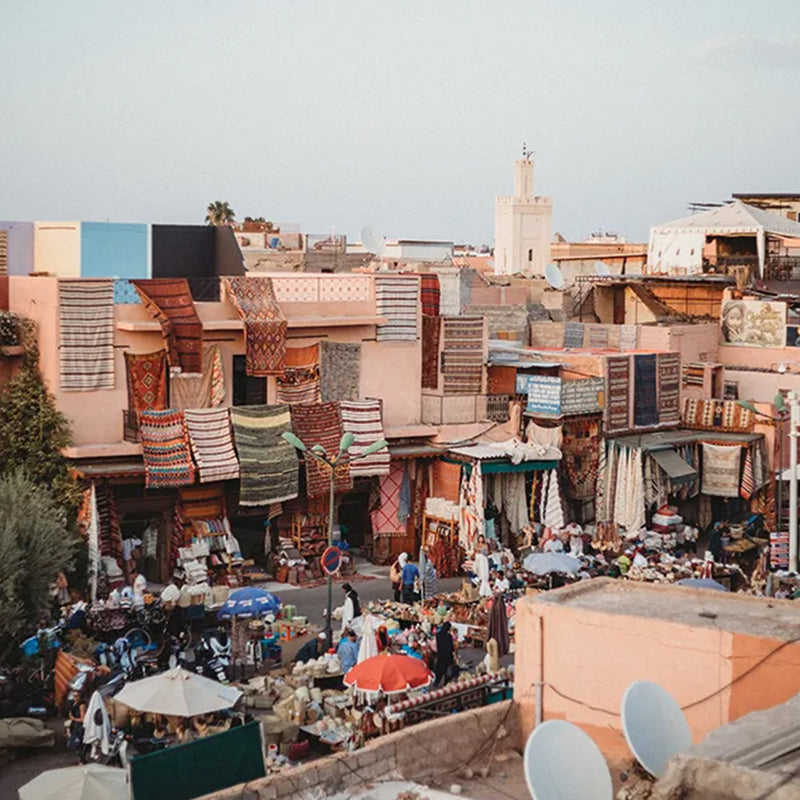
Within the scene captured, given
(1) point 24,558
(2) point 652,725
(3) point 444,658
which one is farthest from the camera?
(1) point 24,558

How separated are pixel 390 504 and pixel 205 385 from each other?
4.29 m

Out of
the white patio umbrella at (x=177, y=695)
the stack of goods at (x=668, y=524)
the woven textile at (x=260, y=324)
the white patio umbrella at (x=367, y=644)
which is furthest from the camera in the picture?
the stack of goods at (x=668, y=524)

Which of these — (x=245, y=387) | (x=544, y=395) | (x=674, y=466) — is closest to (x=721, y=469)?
(x=674, y=466)

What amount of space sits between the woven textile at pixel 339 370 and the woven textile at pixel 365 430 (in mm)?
254

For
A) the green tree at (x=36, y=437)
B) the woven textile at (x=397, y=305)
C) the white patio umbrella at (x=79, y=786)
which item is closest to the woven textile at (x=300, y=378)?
the woven textile at (x=397, y=305)

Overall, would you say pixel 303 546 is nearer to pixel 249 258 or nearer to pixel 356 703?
pixel 356 703

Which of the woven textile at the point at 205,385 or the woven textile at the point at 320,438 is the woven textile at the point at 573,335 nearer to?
the woven textile at the point at 320,438

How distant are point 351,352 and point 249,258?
13611 millimetres

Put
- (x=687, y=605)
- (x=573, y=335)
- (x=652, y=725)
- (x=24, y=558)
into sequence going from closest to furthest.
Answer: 1. (x=652, y=725)
2. (x=687, y=605)
3. (x=24, y=558)
4. (x=573, y=335)

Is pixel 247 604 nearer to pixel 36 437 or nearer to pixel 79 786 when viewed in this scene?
pixel 36 437

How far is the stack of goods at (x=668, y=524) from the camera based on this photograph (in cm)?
2672

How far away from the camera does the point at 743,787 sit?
22.2 ft

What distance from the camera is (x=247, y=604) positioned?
18109 mm

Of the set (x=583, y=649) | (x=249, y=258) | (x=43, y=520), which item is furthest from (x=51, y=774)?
(x=249, y=258)
